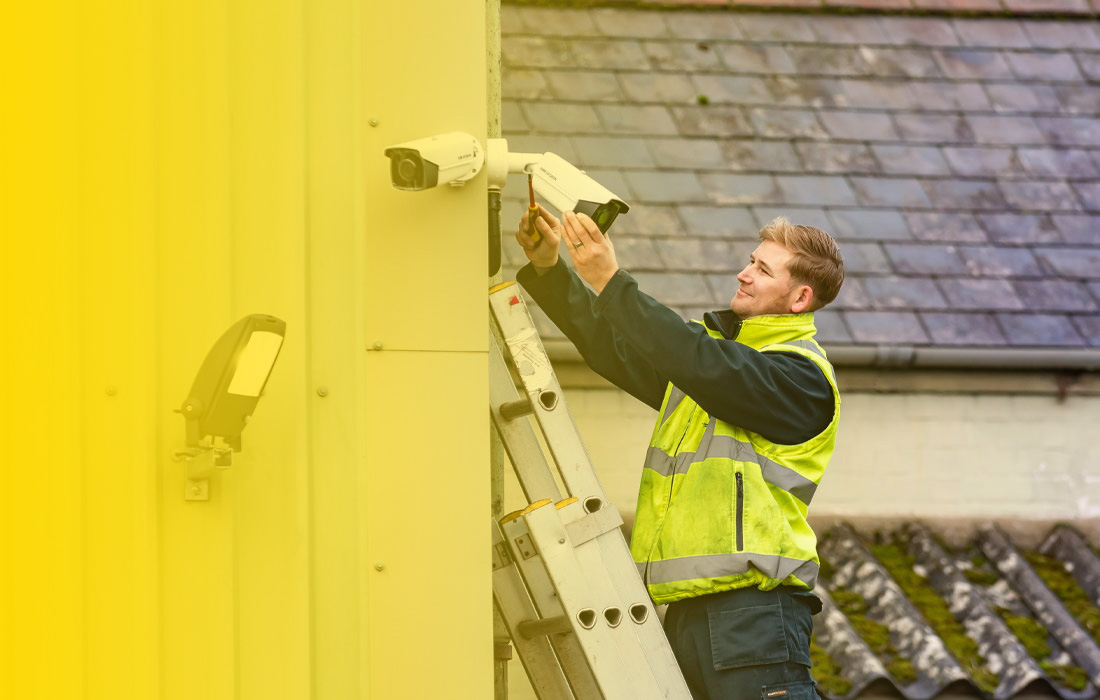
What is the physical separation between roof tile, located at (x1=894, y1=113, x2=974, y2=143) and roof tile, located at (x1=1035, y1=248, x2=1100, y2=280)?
71 centimetres

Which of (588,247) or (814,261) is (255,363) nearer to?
(588,247)

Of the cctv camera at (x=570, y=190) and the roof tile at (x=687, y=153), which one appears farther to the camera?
the roof tile at (x=687, y=153)

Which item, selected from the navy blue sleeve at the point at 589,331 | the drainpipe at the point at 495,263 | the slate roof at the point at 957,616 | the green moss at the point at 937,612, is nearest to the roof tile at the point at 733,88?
the slate roof at the point at 957,616

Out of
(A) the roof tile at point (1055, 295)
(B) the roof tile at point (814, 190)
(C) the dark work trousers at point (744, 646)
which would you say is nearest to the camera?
(C) the dark work trousers at point (744, 646)

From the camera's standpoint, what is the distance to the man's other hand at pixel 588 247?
3.18 m

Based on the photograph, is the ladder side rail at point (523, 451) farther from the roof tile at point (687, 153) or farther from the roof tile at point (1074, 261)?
the roof tile at point (1074, 261)

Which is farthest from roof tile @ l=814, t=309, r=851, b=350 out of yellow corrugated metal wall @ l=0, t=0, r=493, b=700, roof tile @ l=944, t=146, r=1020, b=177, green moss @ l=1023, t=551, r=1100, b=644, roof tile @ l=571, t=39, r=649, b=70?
yellow corrugated metal wall @ l=0, t=0, r=493, b=700

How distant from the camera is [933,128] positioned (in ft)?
22.6

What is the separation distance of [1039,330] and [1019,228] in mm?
565

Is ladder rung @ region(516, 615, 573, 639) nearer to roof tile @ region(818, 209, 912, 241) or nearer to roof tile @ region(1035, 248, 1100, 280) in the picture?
roof tile @ region(818, 209, 912, 241)

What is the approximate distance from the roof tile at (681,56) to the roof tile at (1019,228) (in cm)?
156

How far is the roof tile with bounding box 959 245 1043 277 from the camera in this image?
21.5 feet

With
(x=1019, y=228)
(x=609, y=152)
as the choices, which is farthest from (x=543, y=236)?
(x=1019, y=228)

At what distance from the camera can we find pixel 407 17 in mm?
2920
